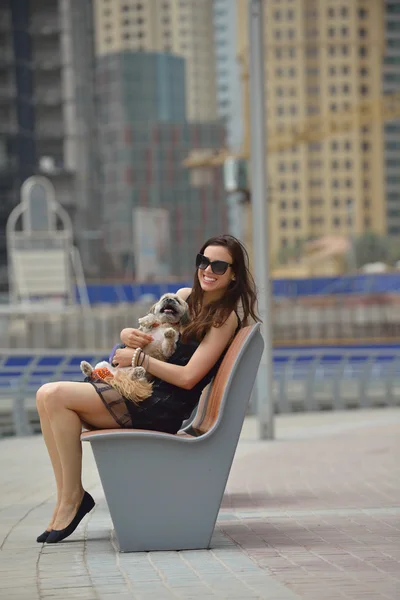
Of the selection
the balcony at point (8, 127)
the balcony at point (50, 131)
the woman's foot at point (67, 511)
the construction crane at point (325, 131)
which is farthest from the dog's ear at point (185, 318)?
the construction crane at point (325, 131)

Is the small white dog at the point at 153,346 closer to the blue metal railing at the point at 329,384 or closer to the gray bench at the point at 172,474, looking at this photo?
the gray bench at the point at 172,474

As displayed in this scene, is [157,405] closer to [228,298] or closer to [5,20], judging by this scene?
[228,298]

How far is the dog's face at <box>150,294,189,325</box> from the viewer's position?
5.31 meters

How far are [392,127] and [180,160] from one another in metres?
42.3

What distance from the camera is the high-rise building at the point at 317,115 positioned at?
5955 inches

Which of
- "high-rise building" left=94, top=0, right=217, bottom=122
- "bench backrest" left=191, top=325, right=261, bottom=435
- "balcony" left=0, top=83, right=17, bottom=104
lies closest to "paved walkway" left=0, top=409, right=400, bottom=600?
"bench backrest" left=191, top=325, right=261, bottom=435

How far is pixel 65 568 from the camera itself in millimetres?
4707

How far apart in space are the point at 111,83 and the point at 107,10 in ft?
51.7

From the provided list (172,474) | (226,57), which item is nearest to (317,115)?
(226,57)

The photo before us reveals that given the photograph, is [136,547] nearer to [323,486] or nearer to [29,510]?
[29,510]

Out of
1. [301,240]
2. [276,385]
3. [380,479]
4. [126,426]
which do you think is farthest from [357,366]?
[301,240]

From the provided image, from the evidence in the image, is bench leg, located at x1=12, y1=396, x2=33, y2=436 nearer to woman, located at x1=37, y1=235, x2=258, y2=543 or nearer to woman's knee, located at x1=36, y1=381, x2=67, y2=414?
woman, located at x1=37, y1=235, x2=258, y2=543

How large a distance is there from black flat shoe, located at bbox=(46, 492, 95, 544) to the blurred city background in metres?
17.4

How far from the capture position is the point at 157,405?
206 inches
